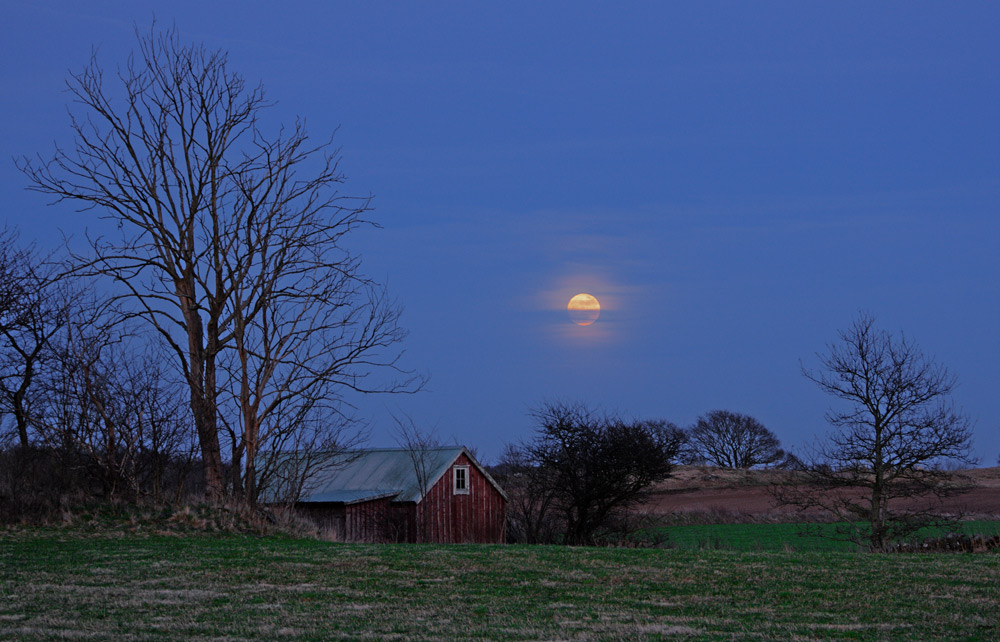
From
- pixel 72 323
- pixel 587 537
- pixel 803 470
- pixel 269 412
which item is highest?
pixel 72 323

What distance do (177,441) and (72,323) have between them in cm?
439

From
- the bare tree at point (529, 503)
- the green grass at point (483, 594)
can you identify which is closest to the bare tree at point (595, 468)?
the bare tree at point (529, 503)

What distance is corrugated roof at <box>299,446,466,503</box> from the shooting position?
1305 inches

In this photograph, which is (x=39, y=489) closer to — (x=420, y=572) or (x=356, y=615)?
(x=420, y=572)

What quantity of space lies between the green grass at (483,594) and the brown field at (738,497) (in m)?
22.5

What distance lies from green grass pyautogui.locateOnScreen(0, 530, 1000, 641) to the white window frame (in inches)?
811

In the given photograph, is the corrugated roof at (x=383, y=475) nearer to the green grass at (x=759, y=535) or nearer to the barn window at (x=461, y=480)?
the barn window at (x=461, y=480)

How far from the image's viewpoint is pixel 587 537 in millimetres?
31156

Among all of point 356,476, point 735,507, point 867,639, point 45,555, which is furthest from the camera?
point 735,507

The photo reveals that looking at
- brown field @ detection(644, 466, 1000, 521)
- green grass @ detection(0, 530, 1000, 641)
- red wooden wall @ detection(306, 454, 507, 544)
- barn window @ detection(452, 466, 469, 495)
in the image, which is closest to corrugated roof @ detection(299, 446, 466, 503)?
red wooden wall @ detection(306, 454, 507, 544)

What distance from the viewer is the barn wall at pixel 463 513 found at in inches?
1310

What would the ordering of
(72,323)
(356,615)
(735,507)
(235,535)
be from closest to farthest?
1. (356,615)
2. (235,535)
3. (72,323)
4. (735,507)

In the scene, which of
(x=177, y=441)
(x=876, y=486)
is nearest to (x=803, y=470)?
(x=876, y=486)

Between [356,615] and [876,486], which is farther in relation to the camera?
[876,486]
